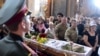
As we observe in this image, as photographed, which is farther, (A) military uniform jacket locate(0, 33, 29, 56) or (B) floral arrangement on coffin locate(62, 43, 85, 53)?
(B) floral arrangement on coffin locate(62, 43, 85, 53)

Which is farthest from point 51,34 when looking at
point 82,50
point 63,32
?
point 82,50

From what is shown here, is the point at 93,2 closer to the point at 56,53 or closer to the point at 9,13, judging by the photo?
the point at 56,53

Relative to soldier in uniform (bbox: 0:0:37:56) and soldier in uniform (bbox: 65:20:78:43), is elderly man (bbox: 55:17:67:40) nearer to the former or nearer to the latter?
soldier in uniform (bbox: 65:20:78:43)


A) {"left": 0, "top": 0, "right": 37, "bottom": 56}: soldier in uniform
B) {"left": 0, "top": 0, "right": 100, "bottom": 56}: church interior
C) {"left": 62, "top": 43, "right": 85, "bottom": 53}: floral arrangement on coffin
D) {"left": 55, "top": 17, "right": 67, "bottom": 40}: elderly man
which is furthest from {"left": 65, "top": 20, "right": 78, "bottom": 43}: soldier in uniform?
{"left": 0, "top": 0, "right": 37, "bottom": 56}: soldier in uniform

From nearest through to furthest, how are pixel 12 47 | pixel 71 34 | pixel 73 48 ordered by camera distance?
1. pixel 12 47
2. pixel 73 48
3. pixel 71 34

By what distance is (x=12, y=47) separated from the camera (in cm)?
161

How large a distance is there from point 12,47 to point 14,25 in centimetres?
14

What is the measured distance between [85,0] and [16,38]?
1242cm

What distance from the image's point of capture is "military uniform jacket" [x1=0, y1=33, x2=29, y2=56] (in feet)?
5.23

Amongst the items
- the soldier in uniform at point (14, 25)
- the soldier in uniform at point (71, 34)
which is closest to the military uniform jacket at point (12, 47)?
the soldier in uniform at point (14, 25)

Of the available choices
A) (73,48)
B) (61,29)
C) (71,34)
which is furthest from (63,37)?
(73,48)

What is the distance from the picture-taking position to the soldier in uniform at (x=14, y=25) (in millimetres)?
1543

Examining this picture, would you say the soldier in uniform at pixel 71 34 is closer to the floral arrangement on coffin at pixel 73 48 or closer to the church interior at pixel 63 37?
the church interior at pixel 63 37

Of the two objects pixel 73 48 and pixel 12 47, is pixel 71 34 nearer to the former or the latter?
pixel 73 48
